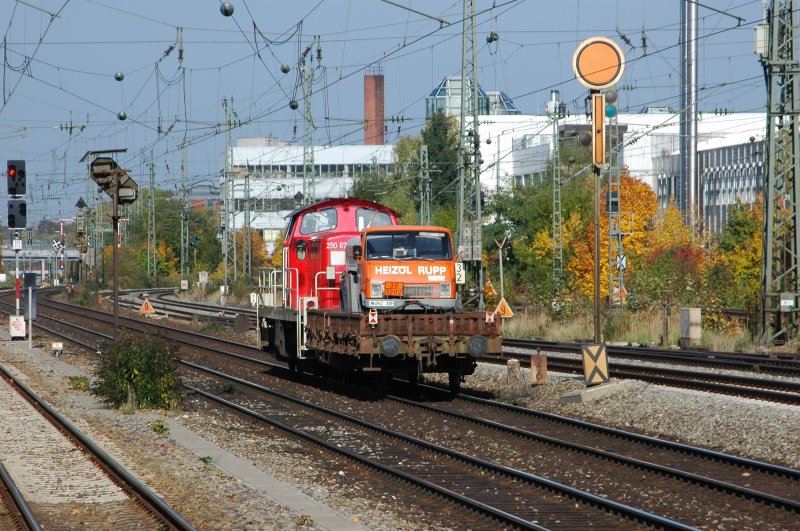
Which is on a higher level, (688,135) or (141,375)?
(688,135)

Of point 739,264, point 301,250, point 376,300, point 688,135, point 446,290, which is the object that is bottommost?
point 376,300

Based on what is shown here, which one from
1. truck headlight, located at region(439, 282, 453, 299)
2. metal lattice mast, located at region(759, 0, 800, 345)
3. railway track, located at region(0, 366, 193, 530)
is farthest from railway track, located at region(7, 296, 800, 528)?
metal lattice mast, located at region(759, 0, 800, 345)

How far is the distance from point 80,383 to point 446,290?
8.17m

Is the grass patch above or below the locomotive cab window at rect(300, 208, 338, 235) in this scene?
below

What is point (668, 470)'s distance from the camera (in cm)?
1200

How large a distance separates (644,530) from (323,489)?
3831 millimetres

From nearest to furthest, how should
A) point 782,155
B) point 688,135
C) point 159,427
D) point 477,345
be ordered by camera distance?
point 159,427 → point 477,345 → point 782,155 → point 688,135

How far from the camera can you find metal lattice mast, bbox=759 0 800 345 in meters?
25.9

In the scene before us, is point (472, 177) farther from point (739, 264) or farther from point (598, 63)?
point (739, 264)

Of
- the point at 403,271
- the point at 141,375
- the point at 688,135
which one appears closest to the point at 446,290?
the point at 403,271

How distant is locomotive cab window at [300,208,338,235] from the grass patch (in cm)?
554

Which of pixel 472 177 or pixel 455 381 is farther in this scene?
pixel 472 177

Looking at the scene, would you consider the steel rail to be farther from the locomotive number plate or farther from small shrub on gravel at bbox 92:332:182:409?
the locomotive number plate

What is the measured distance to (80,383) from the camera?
22.1 metres
